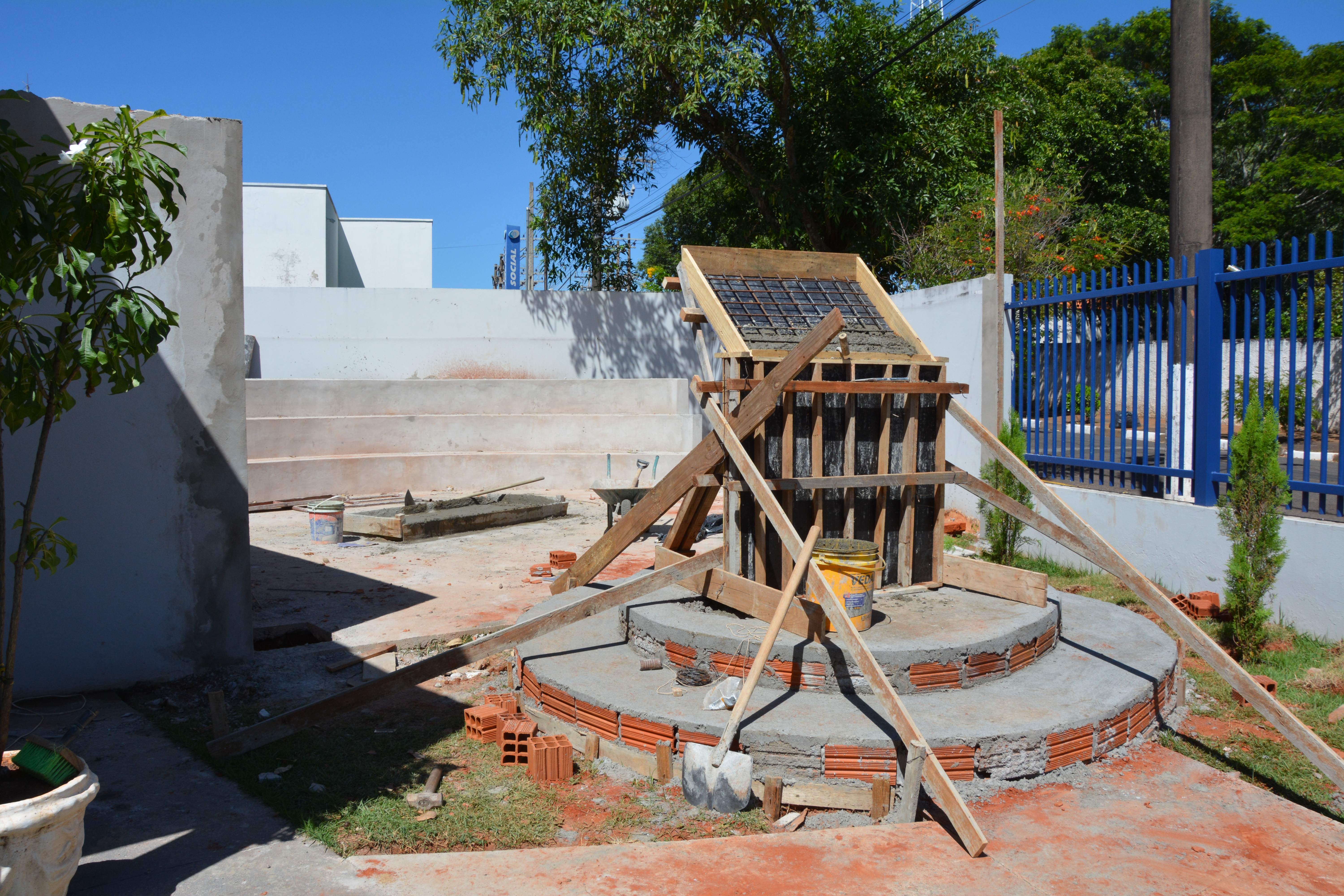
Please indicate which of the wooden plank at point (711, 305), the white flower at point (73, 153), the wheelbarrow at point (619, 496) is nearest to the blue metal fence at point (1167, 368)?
the wooden plank at point (711, 305)

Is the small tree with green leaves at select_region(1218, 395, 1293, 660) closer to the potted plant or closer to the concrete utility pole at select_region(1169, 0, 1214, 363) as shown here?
the concrete utility pole at select_region(1169, 0, 1214, 363)

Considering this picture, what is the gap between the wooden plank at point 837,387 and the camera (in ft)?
17.5

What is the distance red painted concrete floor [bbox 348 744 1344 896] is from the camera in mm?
3248

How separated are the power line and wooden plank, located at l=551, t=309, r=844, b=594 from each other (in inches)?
384

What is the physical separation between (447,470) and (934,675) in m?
12.0

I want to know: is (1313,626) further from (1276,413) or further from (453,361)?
(453,361)

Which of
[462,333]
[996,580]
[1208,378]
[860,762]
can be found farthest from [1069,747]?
[462,333]

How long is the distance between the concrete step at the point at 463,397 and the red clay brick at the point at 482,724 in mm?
11577

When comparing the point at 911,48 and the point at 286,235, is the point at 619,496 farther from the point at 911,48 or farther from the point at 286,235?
the point at 286,235

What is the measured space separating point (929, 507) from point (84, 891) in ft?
15.9

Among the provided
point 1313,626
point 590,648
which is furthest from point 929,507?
point 1313,626

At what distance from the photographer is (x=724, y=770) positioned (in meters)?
3.95

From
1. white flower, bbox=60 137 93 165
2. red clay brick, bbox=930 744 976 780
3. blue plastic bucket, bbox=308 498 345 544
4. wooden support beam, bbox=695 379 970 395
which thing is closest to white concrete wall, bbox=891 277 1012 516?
wooden support beam, bbox=695 379 970 395

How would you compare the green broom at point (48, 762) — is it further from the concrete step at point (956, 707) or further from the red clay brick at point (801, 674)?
the red clay brick at point (801, 674)
